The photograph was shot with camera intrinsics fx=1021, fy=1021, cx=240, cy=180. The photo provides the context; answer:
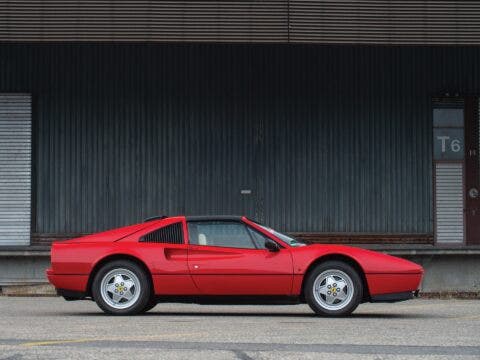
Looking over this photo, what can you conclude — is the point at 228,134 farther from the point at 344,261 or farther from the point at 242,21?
the point at 344,261

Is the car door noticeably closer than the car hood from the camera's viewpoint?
Yes

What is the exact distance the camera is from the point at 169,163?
2288cm

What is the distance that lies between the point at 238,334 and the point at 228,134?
13475 millimetres

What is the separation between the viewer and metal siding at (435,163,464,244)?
22906 millimetres

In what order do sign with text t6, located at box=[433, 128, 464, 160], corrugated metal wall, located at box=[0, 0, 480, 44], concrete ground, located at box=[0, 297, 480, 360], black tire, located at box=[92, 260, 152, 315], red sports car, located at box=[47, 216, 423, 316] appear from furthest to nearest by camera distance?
sign with text t6, located at box=[433, 128, 464, 160]
corrugated metal wall, located at box=[0, 0, 480, 44]
black tire, located at box=[92, 260, 152, 315]
red sports car, located at box=[47, 216, 423, 316]
concrete ground, located at box=[0, 297, 480, 360]

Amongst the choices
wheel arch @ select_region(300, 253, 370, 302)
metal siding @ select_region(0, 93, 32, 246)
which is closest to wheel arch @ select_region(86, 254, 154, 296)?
wheel arch @ select_region(300, 253, 370, 302)

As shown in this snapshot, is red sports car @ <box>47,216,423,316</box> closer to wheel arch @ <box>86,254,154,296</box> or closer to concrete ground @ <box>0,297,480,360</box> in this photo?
wheel arch @ <box>86,254,154,296</box>

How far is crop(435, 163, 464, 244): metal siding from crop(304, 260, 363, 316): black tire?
1125 centimetres

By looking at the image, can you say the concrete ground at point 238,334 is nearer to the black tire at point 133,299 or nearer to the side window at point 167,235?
the black tire at point 133,299

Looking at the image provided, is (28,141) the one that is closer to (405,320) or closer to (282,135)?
(282,135)

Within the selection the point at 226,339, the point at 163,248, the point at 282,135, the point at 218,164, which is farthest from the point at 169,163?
the point at 226,339

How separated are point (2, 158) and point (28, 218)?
4.76ft

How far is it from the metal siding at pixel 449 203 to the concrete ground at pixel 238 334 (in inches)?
361

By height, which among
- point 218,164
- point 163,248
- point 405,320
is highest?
point 218,164
